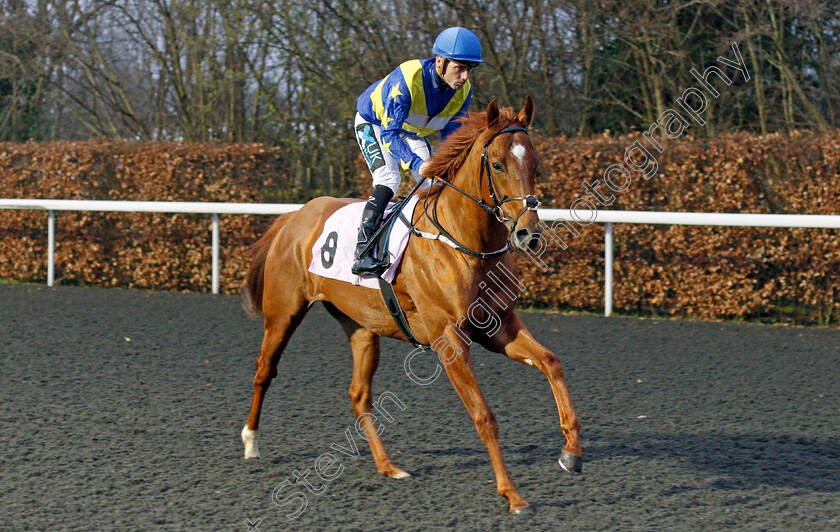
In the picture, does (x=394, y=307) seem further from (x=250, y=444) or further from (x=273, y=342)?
(x=250, y=444)

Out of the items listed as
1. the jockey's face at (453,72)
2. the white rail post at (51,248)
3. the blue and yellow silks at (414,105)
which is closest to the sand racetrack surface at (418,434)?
the blue and yellow silks at (414,105)

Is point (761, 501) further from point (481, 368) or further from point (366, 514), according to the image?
point (481, 368)

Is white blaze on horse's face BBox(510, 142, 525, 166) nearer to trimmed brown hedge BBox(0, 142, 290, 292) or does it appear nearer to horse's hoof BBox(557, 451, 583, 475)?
horse's hoof BBox(557, 451, 583, 475)

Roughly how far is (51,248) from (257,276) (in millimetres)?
6557

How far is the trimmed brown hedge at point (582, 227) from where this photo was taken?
27.0 feet

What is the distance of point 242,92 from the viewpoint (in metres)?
14.1

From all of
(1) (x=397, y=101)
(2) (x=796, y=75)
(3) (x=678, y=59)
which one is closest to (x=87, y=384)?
(1) (x=397, y=101)

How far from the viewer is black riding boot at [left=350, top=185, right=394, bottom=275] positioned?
4.16 meters

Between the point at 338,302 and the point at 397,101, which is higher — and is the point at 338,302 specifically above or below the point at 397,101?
below

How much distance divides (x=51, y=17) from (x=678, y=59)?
1036 centimetres

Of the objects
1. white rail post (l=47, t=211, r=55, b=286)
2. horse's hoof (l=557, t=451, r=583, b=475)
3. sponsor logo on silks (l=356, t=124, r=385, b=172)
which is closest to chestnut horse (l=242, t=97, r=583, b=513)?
horse's hoof (l=557, t=451, r=583, b=475)

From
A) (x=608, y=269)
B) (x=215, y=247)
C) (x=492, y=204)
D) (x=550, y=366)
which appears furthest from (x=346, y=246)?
(x=215, y=247)

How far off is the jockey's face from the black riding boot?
0.62 meters

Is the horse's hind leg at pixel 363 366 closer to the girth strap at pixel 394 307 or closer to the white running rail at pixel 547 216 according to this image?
the girth strap at pixel 394 307
